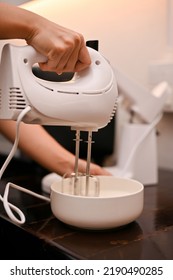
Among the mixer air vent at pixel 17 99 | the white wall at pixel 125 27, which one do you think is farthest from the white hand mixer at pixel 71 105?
the white wall at pixel 125 27

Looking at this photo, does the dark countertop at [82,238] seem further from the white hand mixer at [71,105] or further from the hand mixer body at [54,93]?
the hand mixer body at [54,93]

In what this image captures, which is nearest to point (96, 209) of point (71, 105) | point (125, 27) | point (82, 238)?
point (82, 238)

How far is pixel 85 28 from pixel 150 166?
0.41m

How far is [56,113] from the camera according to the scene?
0.49 metres

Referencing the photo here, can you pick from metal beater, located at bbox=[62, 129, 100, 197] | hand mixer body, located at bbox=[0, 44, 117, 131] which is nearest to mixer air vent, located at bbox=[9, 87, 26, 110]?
hand mixer body, located at bbox=[0, 44, 117, 131]

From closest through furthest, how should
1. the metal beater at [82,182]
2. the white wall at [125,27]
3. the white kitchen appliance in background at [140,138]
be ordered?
the metal beater at [82,182] < the white wall at [125,27] < the white kitchen appliance in background at [140,138]

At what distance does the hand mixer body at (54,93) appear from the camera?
0.47 metres

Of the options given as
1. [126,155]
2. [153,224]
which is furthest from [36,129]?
[153,224]

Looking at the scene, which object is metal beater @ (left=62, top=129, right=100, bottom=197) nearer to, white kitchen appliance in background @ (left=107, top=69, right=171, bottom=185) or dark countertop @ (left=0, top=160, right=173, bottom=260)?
dark countertop @ (left=0, top=160, right=173, bottom=260)

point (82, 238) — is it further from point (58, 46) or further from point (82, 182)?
point (58, 46)

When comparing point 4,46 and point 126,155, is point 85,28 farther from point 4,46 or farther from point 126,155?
point 126,155

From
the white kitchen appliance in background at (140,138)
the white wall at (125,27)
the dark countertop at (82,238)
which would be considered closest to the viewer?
A: the dark countertop at (82,238)

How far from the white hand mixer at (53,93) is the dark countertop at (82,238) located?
176mm

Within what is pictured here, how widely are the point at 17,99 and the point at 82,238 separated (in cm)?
23
